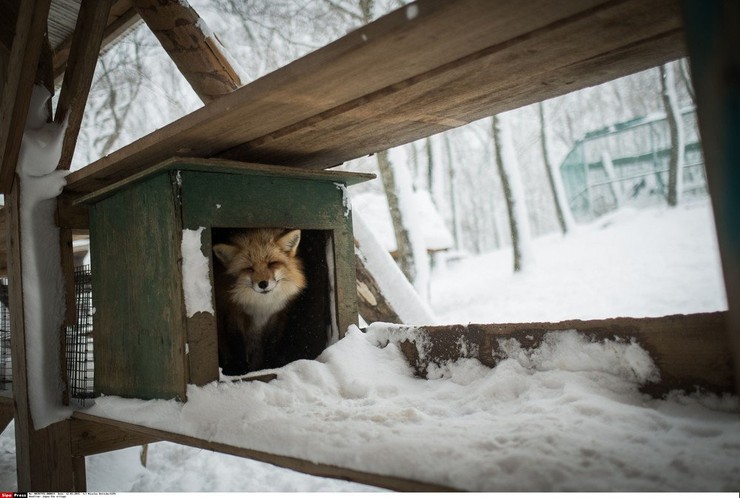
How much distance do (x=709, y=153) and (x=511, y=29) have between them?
0.76 m

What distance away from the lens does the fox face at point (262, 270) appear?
11.0 feet

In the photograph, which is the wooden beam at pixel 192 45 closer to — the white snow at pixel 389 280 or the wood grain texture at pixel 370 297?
the white snow at pixel 389 280

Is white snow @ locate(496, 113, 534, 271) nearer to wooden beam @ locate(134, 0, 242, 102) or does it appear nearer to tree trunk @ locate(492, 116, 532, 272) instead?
tree trunk @ locate(492, 116, 532, 272)

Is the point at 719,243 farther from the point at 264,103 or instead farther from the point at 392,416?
the point at 264,103

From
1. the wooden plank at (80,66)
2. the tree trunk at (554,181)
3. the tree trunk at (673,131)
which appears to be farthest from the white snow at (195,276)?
the tree trunk at (554,181)

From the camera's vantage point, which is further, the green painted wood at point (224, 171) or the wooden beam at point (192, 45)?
the wooden beam at point (192, 45)

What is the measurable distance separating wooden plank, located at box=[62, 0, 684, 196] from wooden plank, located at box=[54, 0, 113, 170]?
0.72 meters

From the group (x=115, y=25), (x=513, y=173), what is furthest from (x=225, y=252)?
(x=513, y=173)

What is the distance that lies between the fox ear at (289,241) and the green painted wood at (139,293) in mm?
1025

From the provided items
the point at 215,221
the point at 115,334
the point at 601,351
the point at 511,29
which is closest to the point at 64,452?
the point at 115,334

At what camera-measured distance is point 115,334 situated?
2.92m

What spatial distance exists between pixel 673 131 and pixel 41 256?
1710 cm

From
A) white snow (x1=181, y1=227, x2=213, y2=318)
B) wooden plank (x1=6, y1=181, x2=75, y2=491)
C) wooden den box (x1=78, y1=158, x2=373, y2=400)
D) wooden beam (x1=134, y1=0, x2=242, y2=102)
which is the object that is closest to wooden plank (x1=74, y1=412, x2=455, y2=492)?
wooden den box (x1=78, y1=158, x2=373, y2=400)

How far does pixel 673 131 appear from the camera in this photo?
15.2m
